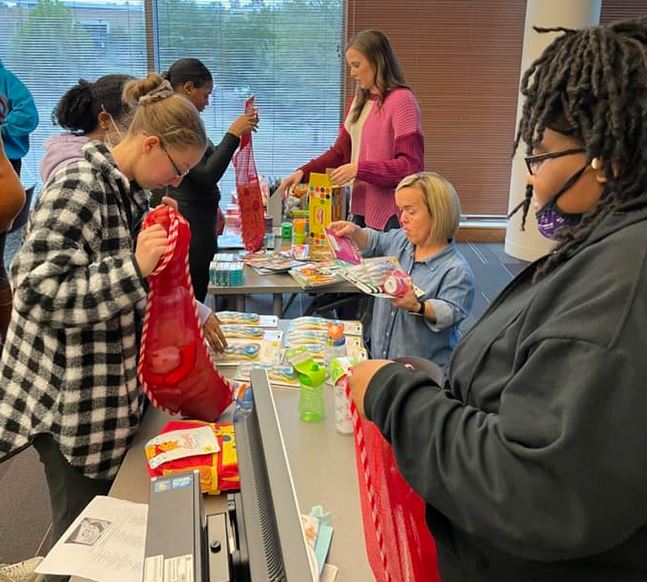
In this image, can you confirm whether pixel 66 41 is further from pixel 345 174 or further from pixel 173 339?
pixel 173 339

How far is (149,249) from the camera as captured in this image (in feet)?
4.48

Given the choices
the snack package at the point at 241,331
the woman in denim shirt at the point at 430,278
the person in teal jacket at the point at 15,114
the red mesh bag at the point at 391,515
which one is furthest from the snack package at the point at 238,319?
the person in teal jacket at the point at 15,114

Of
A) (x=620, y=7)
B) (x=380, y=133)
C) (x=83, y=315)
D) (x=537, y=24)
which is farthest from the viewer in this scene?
(x=620, y=7)

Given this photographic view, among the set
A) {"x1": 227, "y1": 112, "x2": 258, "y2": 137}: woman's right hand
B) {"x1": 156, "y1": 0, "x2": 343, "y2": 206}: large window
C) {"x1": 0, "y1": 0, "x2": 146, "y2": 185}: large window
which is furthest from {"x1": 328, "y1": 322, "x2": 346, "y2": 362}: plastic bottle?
{"x1": 0, "y1": 0, "x2": 146, "y2": 185}: large window

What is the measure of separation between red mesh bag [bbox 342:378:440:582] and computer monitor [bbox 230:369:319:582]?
9.3 inches

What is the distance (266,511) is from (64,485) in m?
0.87

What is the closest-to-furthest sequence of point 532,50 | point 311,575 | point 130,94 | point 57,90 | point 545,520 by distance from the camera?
point 311,575 → point 545,520 → point 130,94 → point 532,50 → point 57,90

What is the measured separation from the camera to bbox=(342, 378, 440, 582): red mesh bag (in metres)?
1.06

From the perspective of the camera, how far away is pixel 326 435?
1538 millimetres

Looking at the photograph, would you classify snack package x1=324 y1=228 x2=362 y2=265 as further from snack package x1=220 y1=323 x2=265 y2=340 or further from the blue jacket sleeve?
the blue jacket sleeve

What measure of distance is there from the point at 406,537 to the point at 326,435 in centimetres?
48

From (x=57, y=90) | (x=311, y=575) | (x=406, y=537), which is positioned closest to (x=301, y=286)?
(x=406, y=537)

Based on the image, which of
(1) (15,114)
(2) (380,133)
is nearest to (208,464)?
(2) (380,133)

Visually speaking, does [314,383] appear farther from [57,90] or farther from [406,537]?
[57,90]
